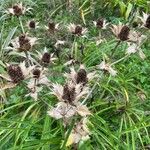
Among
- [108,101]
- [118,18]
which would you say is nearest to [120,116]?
[108,101]

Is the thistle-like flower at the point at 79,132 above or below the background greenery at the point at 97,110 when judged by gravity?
above

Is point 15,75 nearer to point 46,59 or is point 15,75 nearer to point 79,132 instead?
point 79,132

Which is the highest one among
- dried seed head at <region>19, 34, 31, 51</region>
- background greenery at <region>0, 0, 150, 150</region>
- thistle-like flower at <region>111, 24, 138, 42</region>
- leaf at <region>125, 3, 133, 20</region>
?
thistle-like flower at <region>111, 24, 138, 42</region>

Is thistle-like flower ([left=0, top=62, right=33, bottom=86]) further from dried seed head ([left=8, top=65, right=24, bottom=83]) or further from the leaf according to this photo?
the leaf

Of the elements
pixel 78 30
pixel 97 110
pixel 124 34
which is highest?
pixel 124 34

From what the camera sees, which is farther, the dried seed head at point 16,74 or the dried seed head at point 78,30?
the dried seed head at point 78,30

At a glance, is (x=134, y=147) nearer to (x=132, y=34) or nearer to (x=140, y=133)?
(x=140, y=133)

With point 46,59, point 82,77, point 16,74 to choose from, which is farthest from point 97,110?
point 16,74

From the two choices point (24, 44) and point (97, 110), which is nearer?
point (24, 44)

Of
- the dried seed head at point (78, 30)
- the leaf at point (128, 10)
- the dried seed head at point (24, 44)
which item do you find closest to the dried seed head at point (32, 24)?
the dried seed head at point (78, 30)

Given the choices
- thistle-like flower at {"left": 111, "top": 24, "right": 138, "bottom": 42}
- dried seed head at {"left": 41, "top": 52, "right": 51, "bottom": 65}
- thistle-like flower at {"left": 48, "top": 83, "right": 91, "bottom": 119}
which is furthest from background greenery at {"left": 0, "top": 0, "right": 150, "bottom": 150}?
thistle-like flower at {"left": 48, "top": 83, "right": 91, "bottom": 119}

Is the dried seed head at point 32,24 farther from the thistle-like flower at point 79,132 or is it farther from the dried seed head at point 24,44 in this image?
the thistle-like flower at point 79,132
